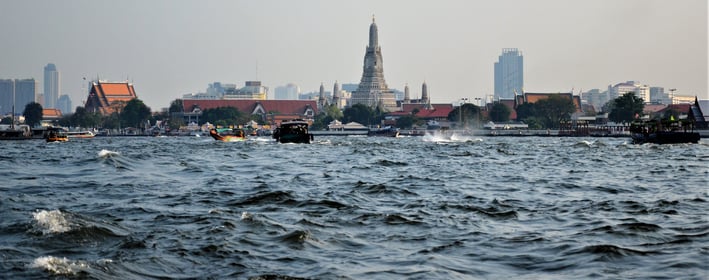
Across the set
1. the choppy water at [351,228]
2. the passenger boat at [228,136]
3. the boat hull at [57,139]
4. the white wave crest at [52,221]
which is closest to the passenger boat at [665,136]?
the passenger boat at [228,136]

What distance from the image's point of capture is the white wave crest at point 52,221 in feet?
65.2

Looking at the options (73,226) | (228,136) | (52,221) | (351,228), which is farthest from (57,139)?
(351,228)

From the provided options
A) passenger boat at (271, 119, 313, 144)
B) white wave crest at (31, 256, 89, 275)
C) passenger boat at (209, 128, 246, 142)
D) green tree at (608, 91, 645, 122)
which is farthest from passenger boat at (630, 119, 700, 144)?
white wave crest at (31, 256, 89, 275)

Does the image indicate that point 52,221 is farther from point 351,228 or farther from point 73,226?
point 351,228

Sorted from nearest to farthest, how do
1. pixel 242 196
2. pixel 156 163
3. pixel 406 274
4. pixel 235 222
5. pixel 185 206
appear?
pixel 406 274
pixel 235 222
pixel 185 206
pixel 242 196
pixel 156 163

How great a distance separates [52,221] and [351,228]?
6.52 metres

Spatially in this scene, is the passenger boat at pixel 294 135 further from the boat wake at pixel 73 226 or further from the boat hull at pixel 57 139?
the boat wake at pixel 73 226

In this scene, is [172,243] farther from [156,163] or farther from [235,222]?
[156,163]

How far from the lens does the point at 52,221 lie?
20.9m

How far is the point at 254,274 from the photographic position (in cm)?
1559

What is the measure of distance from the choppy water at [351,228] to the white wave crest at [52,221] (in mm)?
67

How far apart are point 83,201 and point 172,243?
8749 mm

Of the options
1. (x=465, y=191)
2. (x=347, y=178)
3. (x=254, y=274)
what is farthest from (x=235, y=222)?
(x=347, y=178)

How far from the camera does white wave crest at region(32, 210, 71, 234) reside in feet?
65.2
